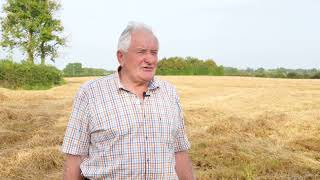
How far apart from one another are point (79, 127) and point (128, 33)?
0.67m

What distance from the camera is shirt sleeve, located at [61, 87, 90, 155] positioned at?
317cm

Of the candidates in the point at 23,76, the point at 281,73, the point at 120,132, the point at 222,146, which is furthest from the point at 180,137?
the point at 281,73

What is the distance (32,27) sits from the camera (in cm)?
4394

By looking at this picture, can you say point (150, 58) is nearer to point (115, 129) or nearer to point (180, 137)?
point (115, 129)

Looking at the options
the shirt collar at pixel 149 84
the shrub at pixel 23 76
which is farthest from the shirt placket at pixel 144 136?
the shrub at pixel 23 76

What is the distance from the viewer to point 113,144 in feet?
10.2

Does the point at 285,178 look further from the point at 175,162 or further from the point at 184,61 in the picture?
the point at 184,61

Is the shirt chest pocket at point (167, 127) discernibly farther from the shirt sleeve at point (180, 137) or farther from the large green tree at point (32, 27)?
the large green tree at point (32, 27)

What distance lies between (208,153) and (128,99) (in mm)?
6473

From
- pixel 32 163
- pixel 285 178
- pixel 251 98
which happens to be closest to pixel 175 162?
pixel 285 178

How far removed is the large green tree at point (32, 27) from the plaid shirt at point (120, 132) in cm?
4183

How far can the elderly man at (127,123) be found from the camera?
311cm

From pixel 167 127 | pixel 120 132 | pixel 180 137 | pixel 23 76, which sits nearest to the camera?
pixel 120 132

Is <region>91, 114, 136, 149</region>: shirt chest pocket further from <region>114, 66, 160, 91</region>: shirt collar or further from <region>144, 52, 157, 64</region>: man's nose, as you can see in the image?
<region>144, 52, 157, 64</region>: man's nose
